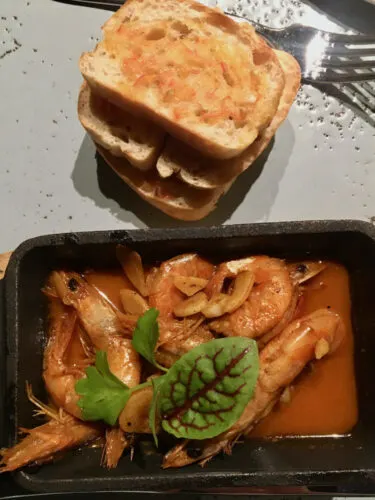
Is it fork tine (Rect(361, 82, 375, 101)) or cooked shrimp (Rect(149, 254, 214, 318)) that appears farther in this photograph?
fork tine (Rect(361, 82, 375, 101))

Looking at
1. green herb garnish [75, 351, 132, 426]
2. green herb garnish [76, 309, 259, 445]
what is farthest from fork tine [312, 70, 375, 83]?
green herb garnish [75, 351, 132, 426]

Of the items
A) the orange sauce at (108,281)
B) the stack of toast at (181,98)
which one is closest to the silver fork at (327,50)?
the stack of toast at (181,98)

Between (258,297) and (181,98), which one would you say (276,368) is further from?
(181,98)

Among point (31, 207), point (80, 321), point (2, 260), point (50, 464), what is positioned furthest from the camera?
point (31, 207)

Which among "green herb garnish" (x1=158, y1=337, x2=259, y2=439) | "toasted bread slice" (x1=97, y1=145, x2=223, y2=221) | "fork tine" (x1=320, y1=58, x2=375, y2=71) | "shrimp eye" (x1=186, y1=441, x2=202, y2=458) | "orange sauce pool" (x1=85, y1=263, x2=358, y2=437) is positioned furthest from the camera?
"fork tine" (x1=320, y1=58, x2=375, y2=71)

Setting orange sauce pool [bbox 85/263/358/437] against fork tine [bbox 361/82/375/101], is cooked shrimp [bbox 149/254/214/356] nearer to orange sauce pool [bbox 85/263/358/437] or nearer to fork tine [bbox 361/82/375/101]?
orange sauce pool [bbox 85/263/358/437]

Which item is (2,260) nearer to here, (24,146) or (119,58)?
(24,146)

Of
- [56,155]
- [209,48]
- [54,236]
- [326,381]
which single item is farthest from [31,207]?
[326,381]
